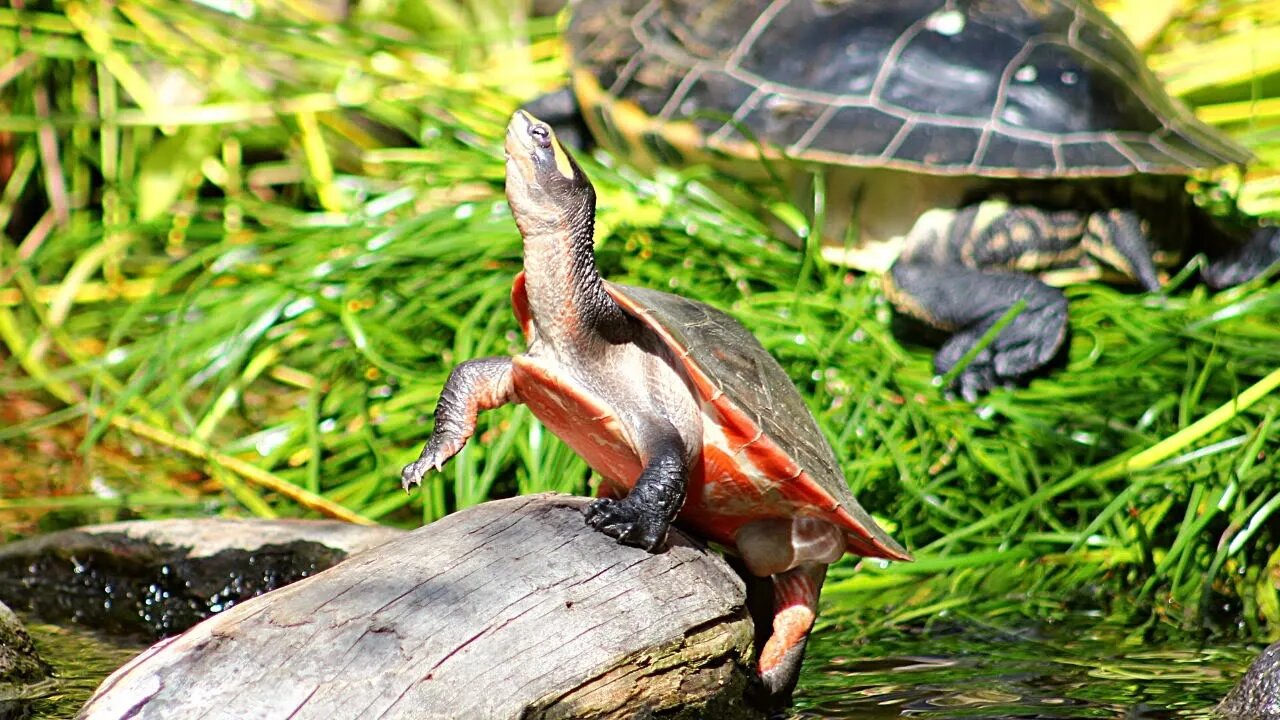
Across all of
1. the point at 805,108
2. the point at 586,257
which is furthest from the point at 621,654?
the point at 805,108

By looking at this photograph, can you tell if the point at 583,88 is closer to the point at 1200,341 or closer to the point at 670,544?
the point at 1200,341

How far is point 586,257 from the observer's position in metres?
1.84

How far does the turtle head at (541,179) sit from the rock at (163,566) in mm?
866

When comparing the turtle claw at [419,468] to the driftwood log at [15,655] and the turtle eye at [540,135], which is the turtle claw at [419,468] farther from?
the driftwood log at [15,655]

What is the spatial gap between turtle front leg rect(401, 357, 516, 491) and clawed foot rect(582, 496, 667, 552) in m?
0.26

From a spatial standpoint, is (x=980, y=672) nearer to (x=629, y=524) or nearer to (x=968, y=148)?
(x=629, y=524)

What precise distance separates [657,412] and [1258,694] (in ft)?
2.96

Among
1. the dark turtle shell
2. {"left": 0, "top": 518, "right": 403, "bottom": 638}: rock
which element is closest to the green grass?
the dark turtle shell

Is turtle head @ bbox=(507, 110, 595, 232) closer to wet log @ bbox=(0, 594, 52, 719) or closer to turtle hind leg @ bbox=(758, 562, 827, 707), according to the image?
turtle hind leg @ bbox=(758, 562, 827, 707)

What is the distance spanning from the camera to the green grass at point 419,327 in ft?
8.91

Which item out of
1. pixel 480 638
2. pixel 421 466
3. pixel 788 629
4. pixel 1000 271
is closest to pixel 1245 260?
pixel 1000 271

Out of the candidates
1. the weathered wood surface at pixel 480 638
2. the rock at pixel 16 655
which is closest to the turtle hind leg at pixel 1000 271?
the weathered wood surface at pixel 480 638

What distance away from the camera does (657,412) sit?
189 centimetres

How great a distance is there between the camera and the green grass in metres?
2.71
